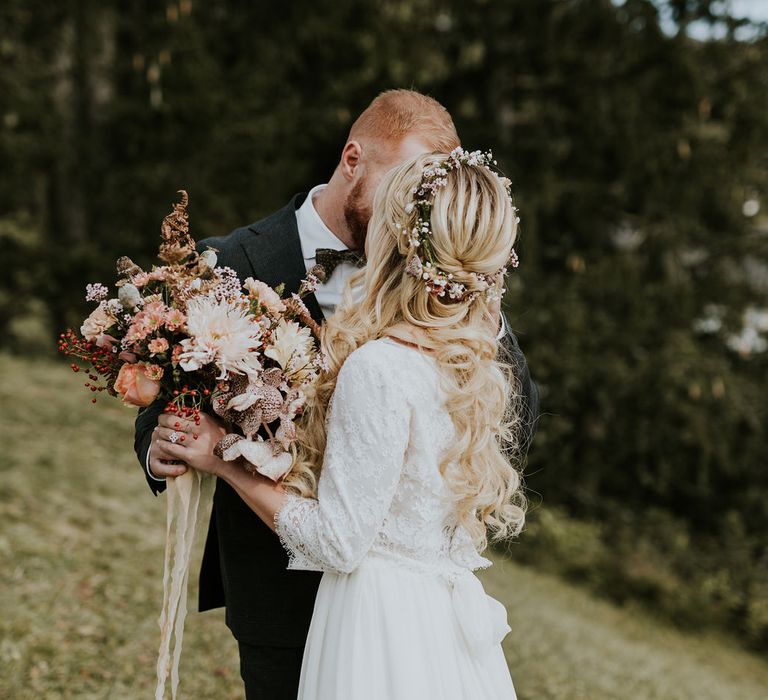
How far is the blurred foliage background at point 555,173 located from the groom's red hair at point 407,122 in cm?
690

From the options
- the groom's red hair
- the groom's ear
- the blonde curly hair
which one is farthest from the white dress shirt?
the blonde curly hair

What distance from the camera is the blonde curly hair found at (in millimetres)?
2125

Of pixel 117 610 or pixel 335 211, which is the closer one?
pixel 335 211

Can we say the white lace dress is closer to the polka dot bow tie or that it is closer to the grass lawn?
the polka dot bow tie

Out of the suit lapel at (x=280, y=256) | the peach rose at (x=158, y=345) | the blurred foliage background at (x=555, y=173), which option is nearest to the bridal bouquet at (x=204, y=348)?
the peach rose at (x=158, y=345)

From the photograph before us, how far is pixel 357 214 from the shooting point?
2908 millimetres

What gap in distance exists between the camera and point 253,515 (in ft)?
8.27

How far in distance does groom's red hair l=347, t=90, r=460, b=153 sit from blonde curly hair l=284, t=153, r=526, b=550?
0.68 meters

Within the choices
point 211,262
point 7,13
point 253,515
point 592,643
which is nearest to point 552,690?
point 592,643

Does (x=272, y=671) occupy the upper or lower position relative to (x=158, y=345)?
lower

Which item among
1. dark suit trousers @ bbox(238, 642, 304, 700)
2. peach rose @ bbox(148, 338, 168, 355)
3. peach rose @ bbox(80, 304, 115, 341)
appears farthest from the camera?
dark suit trousers @ bbox(238, 642, 304, 700)

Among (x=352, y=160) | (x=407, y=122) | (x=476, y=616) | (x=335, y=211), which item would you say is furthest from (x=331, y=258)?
(x=476, y=616)

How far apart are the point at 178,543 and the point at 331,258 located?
98cm

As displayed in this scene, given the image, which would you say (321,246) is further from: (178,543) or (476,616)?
(476,616)
